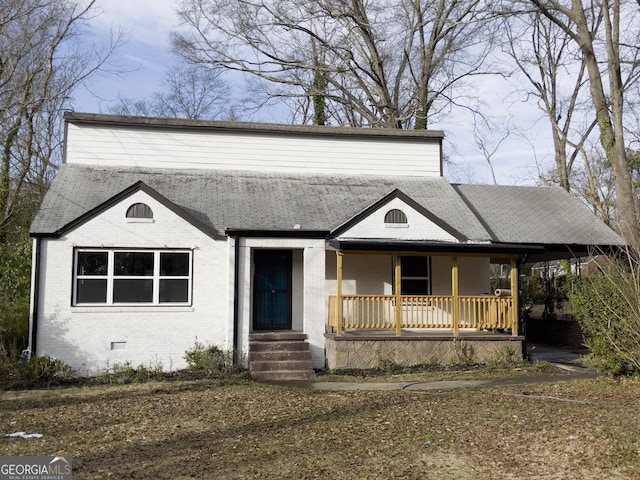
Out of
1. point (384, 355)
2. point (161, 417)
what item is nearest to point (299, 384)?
point (384, 355)

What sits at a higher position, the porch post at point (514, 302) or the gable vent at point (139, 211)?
the gable vent at point (139, 211)

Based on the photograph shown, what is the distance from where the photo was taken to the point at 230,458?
7.23 meters

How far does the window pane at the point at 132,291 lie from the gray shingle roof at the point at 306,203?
1873 mm

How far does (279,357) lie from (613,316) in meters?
6.94

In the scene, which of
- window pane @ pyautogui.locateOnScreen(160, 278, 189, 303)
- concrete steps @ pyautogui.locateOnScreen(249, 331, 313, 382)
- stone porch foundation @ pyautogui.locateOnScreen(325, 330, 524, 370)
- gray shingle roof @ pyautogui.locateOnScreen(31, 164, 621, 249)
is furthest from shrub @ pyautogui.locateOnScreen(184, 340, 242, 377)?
gray shingle roof @ pyautogui.locateOnScreen(31, 164, 621, 249)

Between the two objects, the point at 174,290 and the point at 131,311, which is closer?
the point at 131,311

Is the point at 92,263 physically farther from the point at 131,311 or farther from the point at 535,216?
the point at 535,216

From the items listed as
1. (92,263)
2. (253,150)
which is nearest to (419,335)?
(253,150)

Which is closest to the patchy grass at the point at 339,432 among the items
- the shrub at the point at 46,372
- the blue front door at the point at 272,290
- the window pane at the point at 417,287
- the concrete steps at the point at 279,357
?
the shrub at the point at 46,372

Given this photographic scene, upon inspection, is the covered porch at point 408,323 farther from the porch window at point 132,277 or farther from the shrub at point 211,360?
the porch window at point 132,277

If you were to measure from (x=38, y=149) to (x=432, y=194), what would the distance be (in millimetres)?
18400

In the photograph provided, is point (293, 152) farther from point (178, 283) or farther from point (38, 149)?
point (38, 149)

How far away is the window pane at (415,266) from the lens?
16781mm

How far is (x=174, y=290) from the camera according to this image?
48.5 ft
